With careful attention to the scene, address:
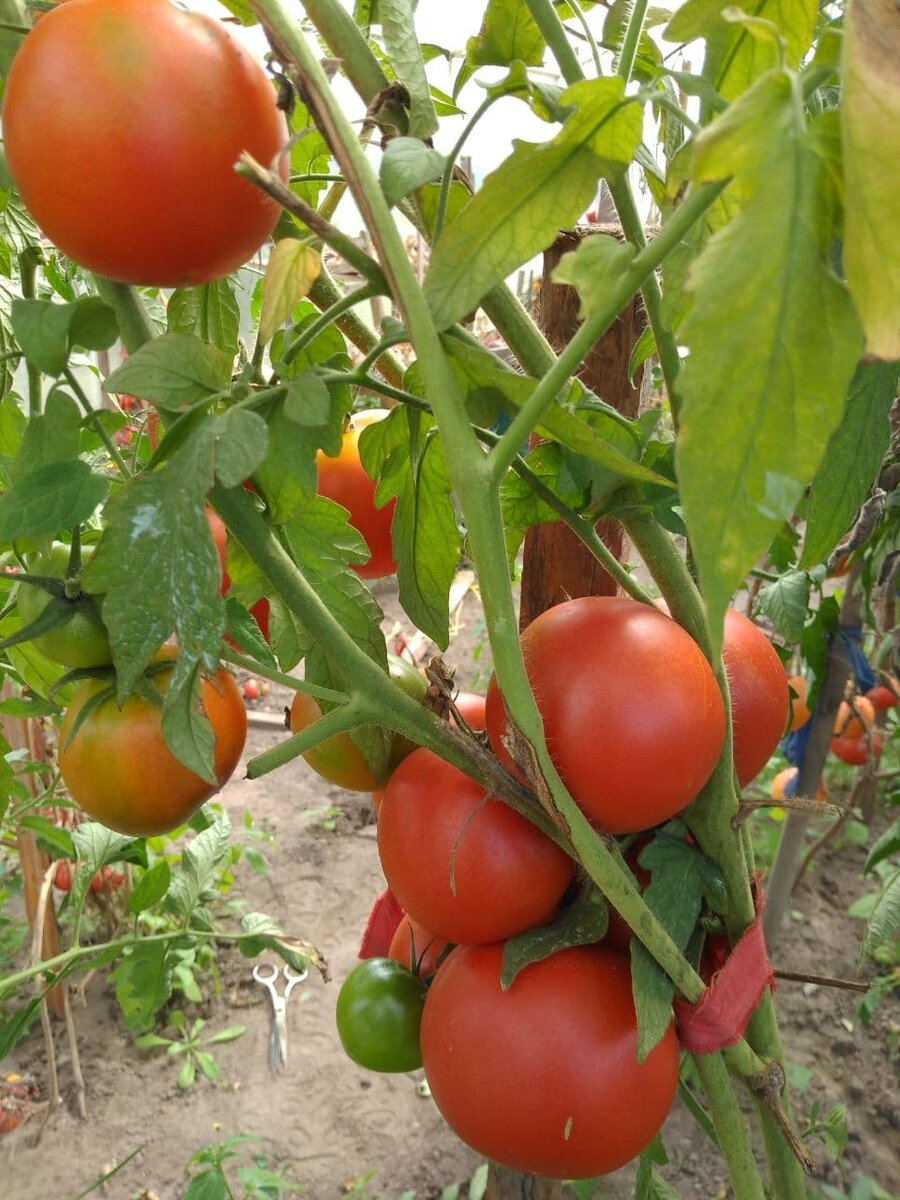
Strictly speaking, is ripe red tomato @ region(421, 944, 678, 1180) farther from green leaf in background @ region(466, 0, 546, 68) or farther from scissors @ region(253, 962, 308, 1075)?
scissors @ region(253, 962, 308, 1075)

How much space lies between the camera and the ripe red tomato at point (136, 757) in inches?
20.6

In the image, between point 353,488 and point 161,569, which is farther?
point 353,488

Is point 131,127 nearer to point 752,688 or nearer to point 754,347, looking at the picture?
point 754,347

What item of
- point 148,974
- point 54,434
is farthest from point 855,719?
point 54,434

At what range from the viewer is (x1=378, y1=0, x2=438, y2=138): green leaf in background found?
39 centimetres

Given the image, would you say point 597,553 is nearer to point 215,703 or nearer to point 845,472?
point 845,472

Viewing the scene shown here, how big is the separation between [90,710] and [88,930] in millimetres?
1839

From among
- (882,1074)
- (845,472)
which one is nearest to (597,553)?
(845,472)

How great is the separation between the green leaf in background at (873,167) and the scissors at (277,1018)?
1.66 meters

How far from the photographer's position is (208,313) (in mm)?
509

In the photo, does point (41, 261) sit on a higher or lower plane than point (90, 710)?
higher

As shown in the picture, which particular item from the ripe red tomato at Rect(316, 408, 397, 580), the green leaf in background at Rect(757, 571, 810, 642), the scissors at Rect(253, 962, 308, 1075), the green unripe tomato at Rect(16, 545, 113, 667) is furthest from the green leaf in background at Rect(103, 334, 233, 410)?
the scissors at Rect(253, 962, 308, 1075)

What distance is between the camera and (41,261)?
49cm

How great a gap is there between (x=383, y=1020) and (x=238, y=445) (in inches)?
16.2
